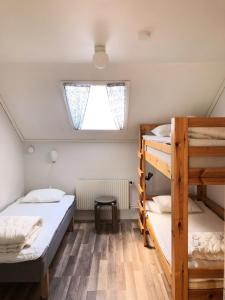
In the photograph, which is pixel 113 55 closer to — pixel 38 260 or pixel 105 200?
pixel 38 260

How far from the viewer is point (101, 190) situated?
432cm

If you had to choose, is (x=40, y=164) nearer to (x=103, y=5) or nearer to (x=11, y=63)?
(x=11, y=63)

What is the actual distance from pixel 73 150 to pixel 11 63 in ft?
5.79

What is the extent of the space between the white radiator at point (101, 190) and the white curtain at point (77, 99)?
1099mm

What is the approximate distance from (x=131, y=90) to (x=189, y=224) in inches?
69.2

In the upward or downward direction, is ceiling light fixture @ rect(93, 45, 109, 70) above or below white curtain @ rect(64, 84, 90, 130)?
above

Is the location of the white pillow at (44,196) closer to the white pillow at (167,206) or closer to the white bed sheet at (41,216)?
the white bed sheet at (41,216)

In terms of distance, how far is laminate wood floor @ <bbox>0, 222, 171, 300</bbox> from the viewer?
239cm

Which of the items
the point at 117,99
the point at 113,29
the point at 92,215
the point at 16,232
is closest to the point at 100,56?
the point at 113,29

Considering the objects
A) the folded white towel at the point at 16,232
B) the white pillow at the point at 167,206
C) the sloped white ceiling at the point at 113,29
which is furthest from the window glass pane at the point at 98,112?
the folded white towel at the point at 16,232

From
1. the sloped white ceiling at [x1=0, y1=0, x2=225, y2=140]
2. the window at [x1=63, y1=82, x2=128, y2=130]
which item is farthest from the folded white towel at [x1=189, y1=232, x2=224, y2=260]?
the window at [x1=63, y1=82, x2=128, y2=130]

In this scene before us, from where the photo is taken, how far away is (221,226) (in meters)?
2.75

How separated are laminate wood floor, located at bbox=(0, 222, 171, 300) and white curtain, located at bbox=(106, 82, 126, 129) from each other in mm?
1701

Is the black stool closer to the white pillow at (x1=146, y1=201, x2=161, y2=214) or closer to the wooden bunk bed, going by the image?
the white pillow at (x1=146, y1=201, x2=161, y2=214)
